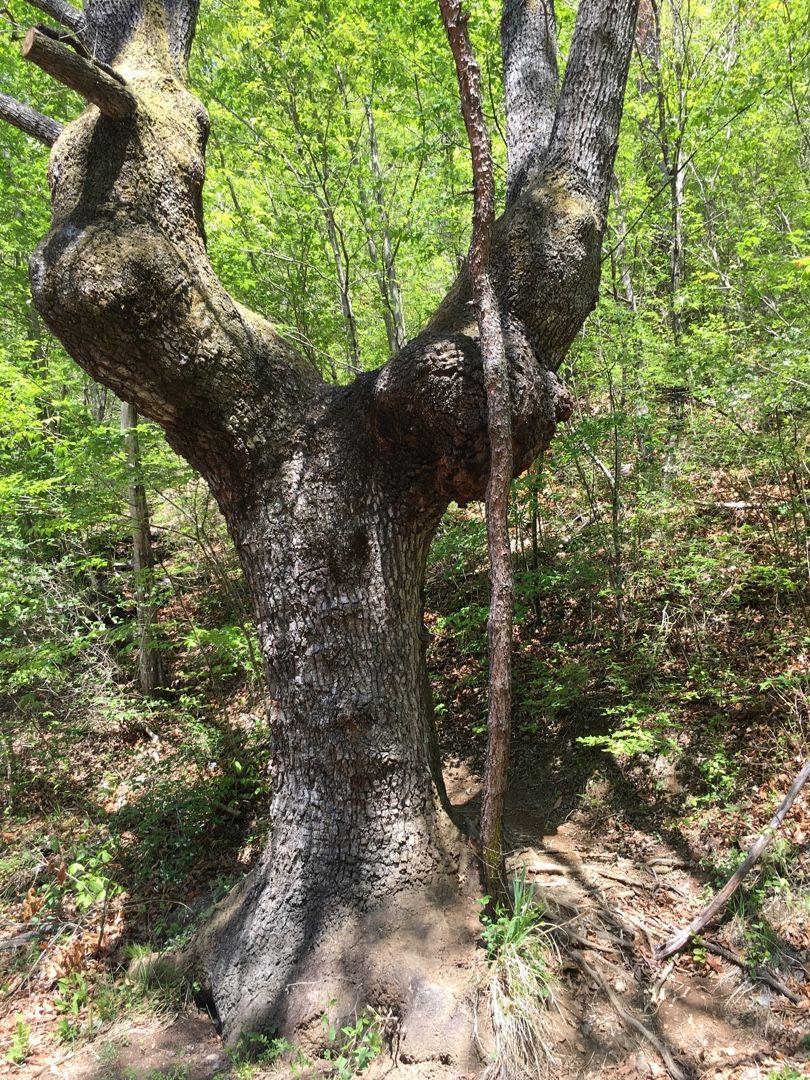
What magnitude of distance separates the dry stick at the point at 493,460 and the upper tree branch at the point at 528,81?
77 centimetres

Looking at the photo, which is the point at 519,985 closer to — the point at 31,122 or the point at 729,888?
the point at 729,888

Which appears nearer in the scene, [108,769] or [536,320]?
[536,320]

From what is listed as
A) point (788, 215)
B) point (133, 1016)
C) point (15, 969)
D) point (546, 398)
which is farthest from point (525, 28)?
point (788, 215)

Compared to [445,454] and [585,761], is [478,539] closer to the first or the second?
[585,761]

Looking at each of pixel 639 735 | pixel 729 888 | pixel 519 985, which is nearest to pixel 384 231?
pixel 639 735

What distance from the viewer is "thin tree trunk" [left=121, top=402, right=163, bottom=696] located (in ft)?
20.0

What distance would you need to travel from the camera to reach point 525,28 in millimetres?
3697

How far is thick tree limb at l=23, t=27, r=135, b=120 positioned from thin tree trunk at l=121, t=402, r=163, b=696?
371cm

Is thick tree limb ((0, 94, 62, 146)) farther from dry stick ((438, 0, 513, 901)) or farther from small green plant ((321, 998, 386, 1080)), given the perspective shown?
small green plant ((321, 998, 386, 1080))

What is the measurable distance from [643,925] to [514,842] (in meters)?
0.76

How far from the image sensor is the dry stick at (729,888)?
279cm

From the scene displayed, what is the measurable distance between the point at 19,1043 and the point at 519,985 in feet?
8.47

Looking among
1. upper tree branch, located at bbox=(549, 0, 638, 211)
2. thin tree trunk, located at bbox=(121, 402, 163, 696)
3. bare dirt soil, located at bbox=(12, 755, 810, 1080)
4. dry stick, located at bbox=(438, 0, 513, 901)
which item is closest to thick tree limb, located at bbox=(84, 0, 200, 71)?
dry stick, located at bbox=(438, 0, 513, 901)

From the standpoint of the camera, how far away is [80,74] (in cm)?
246
